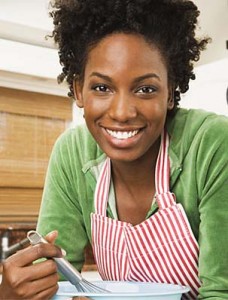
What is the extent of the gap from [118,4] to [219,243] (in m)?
0.40

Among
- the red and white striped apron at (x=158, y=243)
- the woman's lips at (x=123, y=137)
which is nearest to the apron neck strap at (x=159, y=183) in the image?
the red and white striped apron at (x=158, y=243)

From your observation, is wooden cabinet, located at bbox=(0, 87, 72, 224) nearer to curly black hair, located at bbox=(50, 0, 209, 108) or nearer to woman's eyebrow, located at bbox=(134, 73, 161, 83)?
curly black hair, located at bbox=(50, 0, 209, 108)

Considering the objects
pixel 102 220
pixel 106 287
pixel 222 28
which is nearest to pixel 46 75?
pixel 222 28

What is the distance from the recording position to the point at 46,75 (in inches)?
94.5

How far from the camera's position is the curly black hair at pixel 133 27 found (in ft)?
2.98

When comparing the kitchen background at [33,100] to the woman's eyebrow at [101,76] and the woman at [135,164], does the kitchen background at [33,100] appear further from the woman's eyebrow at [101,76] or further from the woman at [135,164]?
the woman's eyebrow at [101,76]

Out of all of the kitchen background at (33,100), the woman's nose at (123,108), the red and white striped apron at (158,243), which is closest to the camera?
the woman's nose at (123,108)

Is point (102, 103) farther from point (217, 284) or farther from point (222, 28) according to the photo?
point (222, 28)

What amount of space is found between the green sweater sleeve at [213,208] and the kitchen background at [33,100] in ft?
4.78

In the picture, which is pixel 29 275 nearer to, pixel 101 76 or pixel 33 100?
pixel 101 76

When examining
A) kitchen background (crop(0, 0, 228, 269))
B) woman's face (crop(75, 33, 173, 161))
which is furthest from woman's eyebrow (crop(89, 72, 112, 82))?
kitchen background (crop(0, 0, 228, 269))

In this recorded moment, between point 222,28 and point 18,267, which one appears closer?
point 18,267

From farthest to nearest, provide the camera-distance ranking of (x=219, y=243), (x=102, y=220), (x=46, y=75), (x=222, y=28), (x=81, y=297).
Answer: (x=222, y=28)
(x=46, y=75)
(x=102, y=220)
(x=219, y=243)
(x=81, y=297)

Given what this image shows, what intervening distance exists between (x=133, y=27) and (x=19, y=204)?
1.79 metres
